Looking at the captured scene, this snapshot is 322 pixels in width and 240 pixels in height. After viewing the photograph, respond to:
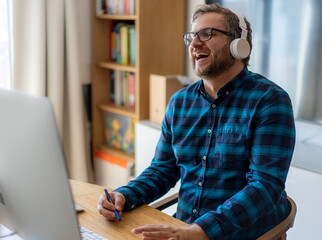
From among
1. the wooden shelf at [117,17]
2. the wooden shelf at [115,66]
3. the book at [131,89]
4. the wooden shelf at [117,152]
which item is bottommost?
the wooden shelf at [117,152]

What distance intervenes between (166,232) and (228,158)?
16.0 inches

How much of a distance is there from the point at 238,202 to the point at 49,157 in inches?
28.8

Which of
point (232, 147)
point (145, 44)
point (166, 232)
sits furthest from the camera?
point (145, 44)

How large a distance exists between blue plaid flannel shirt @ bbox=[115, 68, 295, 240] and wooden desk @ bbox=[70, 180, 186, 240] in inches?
2.3

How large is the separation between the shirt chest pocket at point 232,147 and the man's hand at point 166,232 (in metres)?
0.33

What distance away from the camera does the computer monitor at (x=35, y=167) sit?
2.72 feet

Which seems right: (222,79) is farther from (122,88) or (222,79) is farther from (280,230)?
(122,88)

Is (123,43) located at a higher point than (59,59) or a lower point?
higher

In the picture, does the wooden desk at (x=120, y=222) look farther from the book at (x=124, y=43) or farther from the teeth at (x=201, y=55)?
the book at (x=124, y=43)

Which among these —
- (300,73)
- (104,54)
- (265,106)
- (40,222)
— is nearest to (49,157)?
(40,222)

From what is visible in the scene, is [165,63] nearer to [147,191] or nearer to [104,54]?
[104,54]

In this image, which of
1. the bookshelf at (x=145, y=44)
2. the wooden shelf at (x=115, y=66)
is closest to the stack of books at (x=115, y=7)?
the bookshelf at (x=145, y=44)

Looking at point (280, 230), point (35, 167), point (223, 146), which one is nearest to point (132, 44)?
point (223, 146)

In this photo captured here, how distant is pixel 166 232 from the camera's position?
125 cm
